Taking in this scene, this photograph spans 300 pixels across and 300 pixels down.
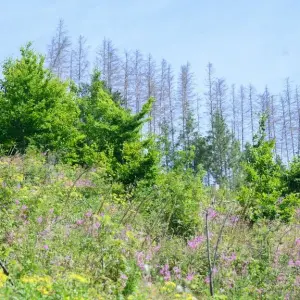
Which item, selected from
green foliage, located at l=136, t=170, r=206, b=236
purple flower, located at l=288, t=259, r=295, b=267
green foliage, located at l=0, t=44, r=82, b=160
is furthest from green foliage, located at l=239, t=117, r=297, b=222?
green foliage, located at l=0, t=44, r=82, b=160

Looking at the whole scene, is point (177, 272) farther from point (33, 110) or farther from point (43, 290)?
point (33, 110)

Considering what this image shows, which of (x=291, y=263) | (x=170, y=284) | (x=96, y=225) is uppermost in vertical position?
(x=96, y=225)

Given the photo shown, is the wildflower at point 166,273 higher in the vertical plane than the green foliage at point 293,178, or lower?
lower

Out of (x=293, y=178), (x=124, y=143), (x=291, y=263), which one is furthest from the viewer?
(x=293, y=178)

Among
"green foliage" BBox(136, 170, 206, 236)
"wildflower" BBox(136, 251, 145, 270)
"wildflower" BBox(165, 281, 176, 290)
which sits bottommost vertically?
"wildflower" BBox(165, 281, 176, 290)

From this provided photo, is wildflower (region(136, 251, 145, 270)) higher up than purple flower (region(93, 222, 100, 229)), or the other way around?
purple flower (region(93, 222, 100, 229))

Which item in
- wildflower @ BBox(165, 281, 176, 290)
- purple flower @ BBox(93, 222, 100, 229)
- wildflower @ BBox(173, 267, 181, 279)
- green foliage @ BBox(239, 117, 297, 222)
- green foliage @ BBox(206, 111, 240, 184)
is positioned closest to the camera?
wildflower @ BBox(165, 281, 176, 290)

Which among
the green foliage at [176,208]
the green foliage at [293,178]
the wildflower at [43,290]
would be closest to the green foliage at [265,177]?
the green foliage at [176,208]

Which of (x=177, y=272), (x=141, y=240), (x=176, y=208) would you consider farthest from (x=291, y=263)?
(x=176, y=208)

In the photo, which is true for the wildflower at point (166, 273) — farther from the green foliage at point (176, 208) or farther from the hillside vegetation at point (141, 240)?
the green foliage at point (176, 208)

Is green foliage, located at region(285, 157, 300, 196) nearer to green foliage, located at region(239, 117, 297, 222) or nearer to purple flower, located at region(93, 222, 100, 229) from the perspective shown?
green foliage, located at region(239, 117, 297, 222)

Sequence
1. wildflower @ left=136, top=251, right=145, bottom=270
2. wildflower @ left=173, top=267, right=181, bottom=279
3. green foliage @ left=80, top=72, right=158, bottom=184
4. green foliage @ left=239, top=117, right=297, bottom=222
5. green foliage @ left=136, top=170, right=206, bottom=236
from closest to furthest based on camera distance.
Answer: wildflower @ left=136, top=251, right=145, bottom=270 < wildflower @ left=173, top=267, right=181, bottom=279 < green foliage @ left=136, top=170, right=206, bottom=236 < green foliage @ left=239, top=117, right=297, bottom=222 < green foliage @ left=80, top=72, right=158, bottom=184

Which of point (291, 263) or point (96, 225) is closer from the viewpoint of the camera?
point (96, 225)

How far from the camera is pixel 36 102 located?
17328 mm
